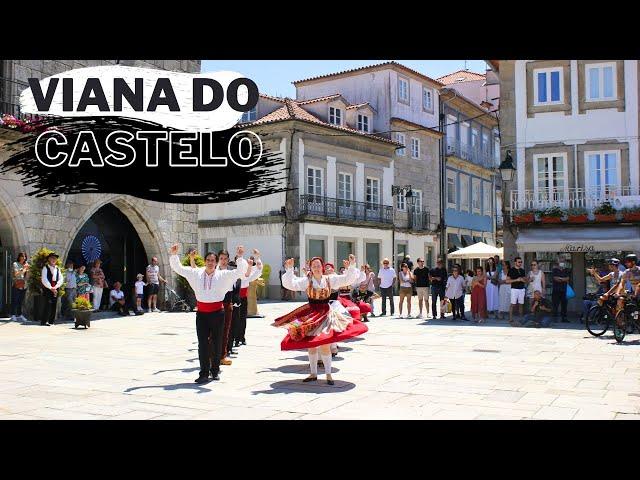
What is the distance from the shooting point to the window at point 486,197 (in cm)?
4548

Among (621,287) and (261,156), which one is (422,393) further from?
(261,156)

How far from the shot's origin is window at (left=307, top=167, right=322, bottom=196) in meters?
31.4

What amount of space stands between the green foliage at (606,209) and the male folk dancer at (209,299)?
1353cm

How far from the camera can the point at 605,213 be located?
19.1m

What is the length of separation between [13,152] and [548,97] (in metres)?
15.0

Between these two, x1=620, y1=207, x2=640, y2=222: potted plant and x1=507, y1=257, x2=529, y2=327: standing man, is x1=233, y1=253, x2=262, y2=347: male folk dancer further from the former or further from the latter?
x1=620, y1=207, x2=640, y2=222: potted plant

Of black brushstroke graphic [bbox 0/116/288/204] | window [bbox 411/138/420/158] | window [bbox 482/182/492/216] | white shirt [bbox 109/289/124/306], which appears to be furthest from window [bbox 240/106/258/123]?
window [bbox 482/182/492/216]

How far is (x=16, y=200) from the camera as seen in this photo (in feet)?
56.0

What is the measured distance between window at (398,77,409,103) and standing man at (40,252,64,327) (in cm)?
2344

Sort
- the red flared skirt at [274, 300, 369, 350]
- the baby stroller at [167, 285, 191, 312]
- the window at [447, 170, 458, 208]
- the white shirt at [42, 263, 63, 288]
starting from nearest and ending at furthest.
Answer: the red flared skirt at [274, 300, 369, 350], the white shirt at [42, 263, 63, 288], the baby stroller at [167, 285, 191, 312], the window at [447, 170, 458, 208]

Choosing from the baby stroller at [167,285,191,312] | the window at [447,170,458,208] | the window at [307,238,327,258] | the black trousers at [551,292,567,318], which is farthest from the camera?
the window at [447,170,458,208]

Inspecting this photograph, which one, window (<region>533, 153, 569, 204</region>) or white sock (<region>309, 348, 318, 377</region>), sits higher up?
window (<region>533, 153, 569, 204</region>)

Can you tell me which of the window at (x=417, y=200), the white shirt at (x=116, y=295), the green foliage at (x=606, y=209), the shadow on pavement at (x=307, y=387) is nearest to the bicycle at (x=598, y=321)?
the green foliage at (x=606, y=209)
